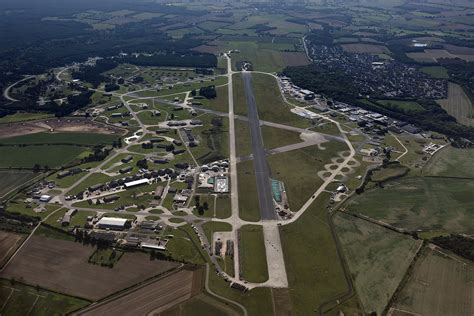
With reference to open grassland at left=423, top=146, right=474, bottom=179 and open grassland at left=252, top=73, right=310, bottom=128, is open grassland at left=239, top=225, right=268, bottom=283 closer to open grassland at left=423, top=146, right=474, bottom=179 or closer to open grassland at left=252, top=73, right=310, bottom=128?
open grassland at left=423, top=146, right=474, bottom=179

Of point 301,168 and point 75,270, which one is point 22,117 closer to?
point 75,270

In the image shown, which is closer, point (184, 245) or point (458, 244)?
point (184, 245)

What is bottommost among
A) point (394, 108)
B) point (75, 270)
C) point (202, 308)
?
point (202, 308)

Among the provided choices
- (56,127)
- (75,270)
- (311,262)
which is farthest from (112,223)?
(56,127)

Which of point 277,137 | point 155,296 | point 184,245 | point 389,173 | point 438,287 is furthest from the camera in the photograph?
point 277,137

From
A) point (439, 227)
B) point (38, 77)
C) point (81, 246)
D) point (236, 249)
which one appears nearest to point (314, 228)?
point (236, 249)

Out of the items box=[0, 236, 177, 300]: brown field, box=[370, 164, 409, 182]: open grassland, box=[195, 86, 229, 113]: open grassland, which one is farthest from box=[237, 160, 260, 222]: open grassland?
box=[195, 86, 229, 113]: open grassland

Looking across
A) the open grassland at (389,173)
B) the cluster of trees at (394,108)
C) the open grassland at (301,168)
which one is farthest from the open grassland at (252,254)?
the cluster of trees at (394,108)

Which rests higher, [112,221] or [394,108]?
[394,108]
